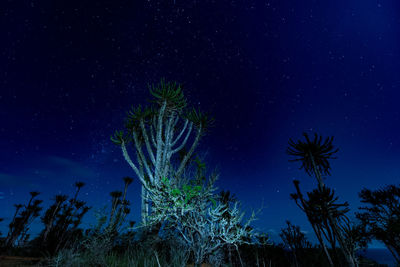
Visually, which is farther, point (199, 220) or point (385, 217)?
point (385, 217)

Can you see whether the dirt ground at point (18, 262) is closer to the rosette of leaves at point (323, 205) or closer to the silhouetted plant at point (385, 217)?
the rosette of leaves at point (323, 205)

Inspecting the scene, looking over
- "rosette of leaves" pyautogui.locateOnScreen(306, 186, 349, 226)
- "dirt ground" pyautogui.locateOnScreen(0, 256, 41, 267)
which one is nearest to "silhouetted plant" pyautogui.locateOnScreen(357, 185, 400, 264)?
"rosette of leaves" pyautogui.locateOnScreen(306, 186, 349, 226)

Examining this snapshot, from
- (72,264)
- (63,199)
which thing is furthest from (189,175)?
(63,199)

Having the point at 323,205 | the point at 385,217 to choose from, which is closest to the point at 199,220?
the point at 323,205

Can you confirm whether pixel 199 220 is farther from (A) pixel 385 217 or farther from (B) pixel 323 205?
(A) pixel 385 217

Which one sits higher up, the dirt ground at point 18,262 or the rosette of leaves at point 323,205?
the rosette of leaves at point 323,205

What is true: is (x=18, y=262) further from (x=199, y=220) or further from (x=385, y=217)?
(x=385, y=217)

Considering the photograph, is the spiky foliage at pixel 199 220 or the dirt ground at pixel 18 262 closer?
the spiky foliage at pixel 199 220

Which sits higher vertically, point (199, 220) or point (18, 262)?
point (199, 220)

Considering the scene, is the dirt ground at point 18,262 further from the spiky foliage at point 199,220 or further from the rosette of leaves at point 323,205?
the rosette of leaves at point 323,205

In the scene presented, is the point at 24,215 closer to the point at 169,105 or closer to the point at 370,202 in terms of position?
the point at 169,105

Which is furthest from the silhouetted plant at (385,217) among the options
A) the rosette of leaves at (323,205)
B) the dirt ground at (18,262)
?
the dirt ground at (18,262)

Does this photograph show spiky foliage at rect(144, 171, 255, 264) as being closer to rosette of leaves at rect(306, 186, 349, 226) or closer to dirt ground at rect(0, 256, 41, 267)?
rosette of leaves at rect(306, 186, 349, 226)

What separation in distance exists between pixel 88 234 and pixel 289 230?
16524 mm
